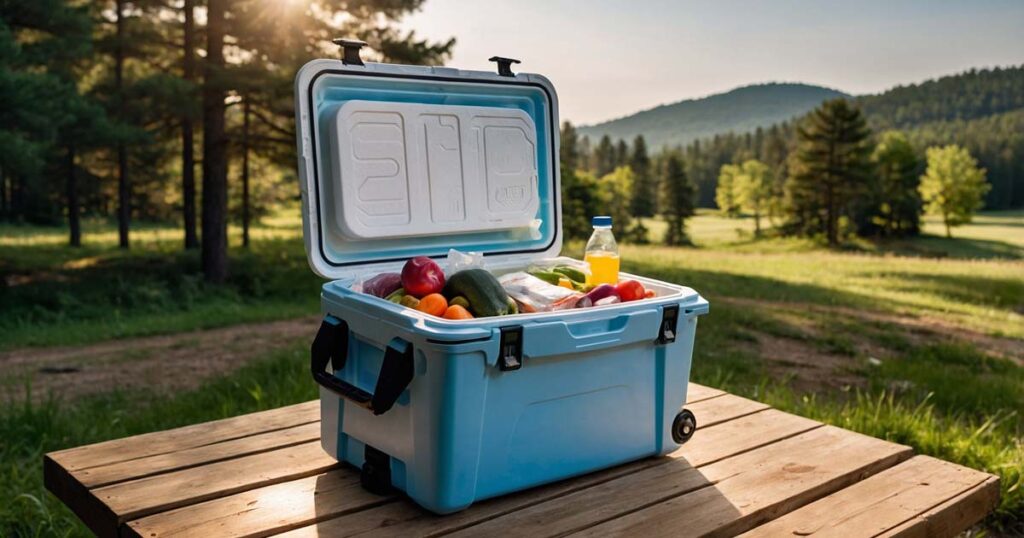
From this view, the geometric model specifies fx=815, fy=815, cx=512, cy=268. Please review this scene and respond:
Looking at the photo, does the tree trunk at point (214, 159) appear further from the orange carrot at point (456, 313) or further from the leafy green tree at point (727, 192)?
the leafy green tree at point (727, 192)

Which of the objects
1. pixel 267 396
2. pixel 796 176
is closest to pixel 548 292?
pixel 267 396

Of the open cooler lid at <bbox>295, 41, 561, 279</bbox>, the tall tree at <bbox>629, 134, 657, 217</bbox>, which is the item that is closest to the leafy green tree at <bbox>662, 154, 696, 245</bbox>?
the tall tree at <bbox>629, 134, 657, 217</bbox>

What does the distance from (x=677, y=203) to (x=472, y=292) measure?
191ft

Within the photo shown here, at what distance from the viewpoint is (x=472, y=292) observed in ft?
6.13

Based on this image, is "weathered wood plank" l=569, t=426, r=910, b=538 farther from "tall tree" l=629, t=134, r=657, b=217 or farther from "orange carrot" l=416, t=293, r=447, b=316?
"tall tree" l=629, t=134, r=657, b=217

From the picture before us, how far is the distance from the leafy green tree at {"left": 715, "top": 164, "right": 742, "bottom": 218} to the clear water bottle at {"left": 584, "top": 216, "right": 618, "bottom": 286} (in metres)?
77.1

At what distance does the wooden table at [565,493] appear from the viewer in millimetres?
1686

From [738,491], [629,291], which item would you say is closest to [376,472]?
[629,291]

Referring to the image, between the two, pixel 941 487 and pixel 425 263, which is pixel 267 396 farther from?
pixel 941 487

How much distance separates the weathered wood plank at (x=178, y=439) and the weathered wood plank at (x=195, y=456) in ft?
0.12

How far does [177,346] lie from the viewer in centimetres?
796

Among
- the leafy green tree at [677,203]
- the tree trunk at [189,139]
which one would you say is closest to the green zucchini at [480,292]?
the tree trunk at [189,139]

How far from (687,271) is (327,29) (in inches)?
314

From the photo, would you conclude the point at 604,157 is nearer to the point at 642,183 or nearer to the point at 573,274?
the point at 642,183
